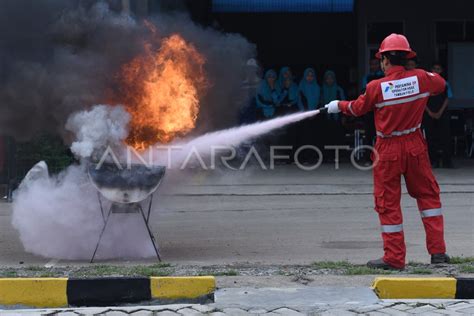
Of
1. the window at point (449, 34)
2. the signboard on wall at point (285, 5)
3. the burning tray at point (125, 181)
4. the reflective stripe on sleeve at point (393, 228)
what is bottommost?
the reflective stripe on sleeve at point (393, 228)

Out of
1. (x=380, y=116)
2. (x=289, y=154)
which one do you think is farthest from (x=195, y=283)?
(x=289, y=154)

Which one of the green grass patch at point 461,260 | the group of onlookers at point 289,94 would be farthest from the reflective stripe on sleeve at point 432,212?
the group of onlookers at point 289,94

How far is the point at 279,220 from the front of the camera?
10.0m

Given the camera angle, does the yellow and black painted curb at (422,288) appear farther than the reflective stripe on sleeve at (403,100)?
No

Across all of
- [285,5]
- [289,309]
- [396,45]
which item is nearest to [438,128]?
[285,5]

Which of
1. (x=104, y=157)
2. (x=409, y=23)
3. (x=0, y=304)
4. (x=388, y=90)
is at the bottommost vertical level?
(x=0, y=304)

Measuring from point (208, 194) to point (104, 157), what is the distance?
486 cm

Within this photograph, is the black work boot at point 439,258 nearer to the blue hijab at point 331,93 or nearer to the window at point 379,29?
the blue hijab at point 331,93

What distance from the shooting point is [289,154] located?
15883 mm

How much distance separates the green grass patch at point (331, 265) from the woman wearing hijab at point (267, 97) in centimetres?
692

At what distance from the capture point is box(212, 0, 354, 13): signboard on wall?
55.1 feet

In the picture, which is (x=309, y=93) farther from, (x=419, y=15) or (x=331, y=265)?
(x=331, y=265)

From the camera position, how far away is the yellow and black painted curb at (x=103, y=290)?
611cm

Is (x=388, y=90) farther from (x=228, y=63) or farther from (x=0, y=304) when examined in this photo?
(x=0, y=304)
